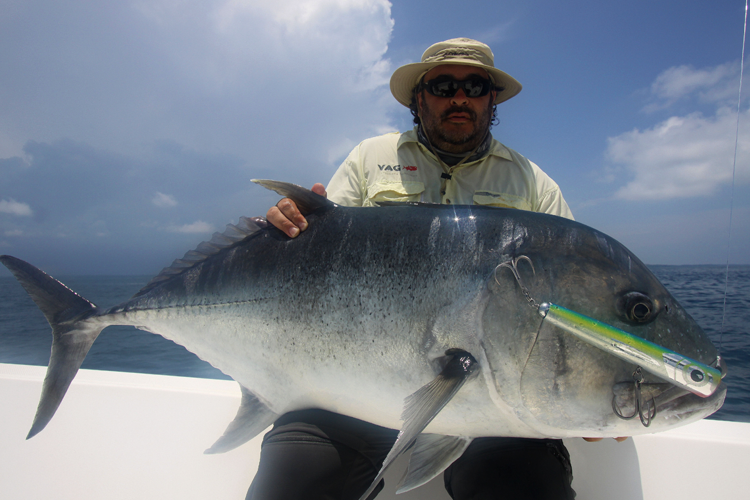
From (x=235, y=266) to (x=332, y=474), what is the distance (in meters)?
0.91

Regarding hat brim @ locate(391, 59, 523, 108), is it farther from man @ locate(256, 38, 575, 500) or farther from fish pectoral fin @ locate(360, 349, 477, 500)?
fish pectoral fin @ locate(360, 349, 477, 500)

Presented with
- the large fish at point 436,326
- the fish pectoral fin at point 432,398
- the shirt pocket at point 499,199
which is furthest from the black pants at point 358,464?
the shirt pocket at point 499,199

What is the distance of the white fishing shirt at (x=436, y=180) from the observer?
2.45m

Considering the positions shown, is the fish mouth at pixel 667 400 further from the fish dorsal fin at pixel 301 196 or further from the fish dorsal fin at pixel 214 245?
the fish dorsal fin at pixel 214 245

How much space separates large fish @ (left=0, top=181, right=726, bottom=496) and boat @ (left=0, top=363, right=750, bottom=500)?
614mm

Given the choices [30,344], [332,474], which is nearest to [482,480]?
[332,474]

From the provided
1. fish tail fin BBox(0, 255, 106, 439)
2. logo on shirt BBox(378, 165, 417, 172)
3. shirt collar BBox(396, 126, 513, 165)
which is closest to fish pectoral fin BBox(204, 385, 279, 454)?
fish tail fin BBox(0, 255, 106, 439)

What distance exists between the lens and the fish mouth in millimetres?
1102

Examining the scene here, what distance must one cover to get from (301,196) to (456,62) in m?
1.40

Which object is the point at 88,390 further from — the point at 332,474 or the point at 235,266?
the point at 332,474

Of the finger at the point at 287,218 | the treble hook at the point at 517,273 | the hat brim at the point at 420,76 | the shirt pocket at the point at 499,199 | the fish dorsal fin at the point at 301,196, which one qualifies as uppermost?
the hat brim at the point at 420,76

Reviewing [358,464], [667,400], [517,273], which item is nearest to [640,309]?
[667,400]

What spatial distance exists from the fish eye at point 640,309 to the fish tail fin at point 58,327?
2123mm

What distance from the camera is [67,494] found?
2008mm
